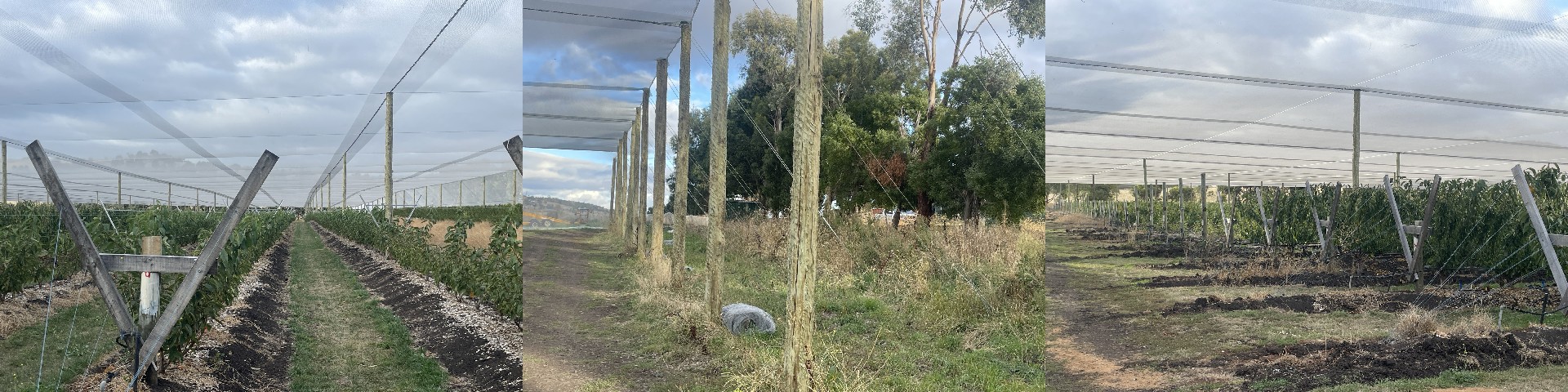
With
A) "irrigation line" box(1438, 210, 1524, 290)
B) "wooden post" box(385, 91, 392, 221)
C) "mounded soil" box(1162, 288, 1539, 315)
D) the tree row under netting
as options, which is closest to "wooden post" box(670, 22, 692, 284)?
the tree row under netting

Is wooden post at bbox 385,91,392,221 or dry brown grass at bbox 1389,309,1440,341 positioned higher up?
wooden post at bbox 385,91,392,221

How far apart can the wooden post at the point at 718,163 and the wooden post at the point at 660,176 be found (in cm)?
310

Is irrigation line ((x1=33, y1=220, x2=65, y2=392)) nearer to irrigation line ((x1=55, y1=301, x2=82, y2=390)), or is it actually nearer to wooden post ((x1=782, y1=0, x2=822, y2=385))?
irrigation line ((x1=55, y1=301, x2=82, y2=390))

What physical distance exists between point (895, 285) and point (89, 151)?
48.7 feet

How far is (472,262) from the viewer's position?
12227 mm

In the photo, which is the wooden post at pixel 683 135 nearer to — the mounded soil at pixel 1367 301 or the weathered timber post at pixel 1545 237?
the mounded soil at pixel 1367 301

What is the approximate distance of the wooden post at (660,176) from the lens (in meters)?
12.8

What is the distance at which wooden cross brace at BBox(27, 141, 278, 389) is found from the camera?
6578 millimetres

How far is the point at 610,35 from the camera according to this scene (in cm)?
1174

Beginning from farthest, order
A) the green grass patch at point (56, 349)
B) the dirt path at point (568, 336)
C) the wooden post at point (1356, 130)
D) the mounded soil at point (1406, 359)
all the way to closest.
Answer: the wooden post at point (1356, 130), the green grass patch at point (56, 349), the dirt path at point (568, 336), the mounded soil at point (1406, 359)

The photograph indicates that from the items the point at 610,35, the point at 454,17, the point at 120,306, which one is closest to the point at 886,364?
the point at 120,306

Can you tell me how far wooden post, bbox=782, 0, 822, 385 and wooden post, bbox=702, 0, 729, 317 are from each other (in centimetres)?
372

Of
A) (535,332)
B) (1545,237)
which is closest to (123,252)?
(535,332)

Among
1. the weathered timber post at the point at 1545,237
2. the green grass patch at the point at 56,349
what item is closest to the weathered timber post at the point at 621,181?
the green grass patch at the point at 56,349
